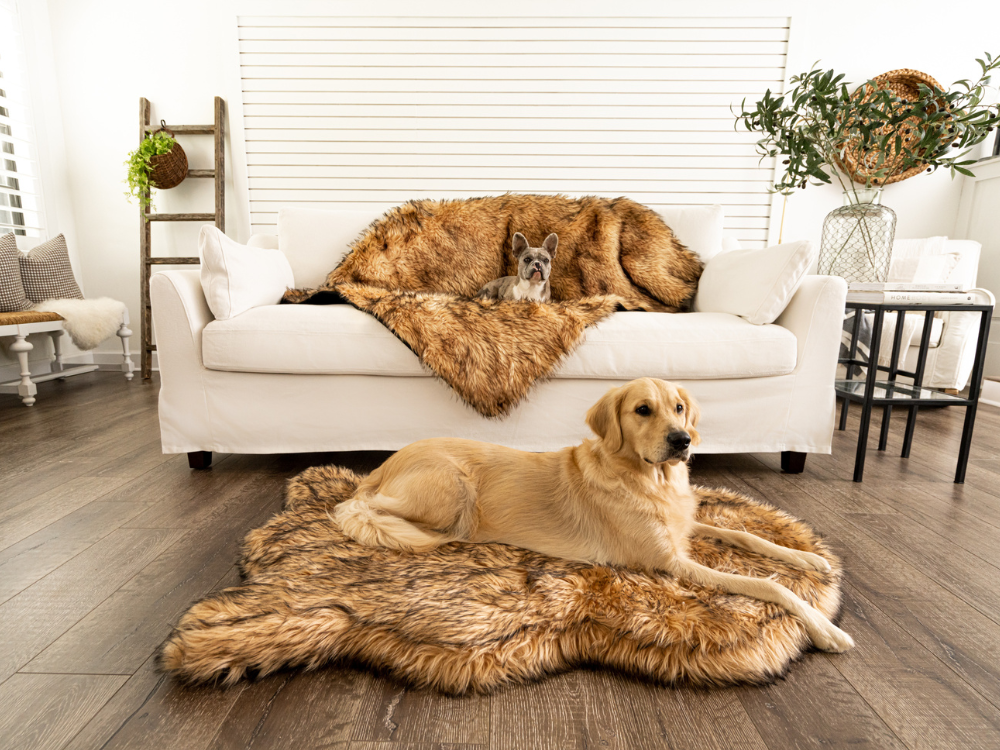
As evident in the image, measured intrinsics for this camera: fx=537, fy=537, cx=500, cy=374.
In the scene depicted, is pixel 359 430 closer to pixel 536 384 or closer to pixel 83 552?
pixel 536 384

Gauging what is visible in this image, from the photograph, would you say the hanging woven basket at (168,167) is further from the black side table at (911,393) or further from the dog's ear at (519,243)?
the black side table at (911,393)

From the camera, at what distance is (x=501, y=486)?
1488 millimetres

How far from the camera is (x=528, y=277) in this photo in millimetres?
2686

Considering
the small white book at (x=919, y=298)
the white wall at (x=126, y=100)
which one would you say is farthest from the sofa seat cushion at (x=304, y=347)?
the white wall at (x=126, y=100)

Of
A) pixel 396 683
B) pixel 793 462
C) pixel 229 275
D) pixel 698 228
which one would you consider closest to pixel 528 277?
pixel 698 228

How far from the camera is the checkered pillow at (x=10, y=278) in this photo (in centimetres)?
350

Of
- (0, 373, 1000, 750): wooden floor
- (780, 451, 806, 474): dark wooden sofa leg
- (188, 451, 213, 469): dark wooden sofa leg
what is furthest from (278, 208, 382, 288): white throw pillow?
(780, 451, 806, 474): dark wooden sofa leg

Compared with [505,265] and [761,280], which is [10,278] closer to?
[505,265]

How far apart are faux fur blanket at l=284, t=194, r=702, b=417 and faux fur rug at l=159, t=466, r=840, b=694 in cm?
108

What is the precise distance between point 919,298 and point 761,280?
1.98 ft

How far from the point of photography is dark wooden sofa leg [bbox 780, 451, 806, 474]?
2.31 metres

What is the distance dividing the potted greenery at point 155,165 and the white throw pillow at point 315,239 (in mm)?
2025

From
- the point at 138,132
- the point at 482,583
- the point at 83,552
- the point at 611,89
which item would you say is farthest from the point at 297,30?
the point at 482,583

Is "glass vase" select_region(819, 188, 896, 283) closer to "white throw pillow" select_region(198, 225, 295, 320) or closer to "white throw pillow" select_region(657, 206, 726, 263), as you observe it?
"white throw pillow" select_region(657, 206, 726, 263)
